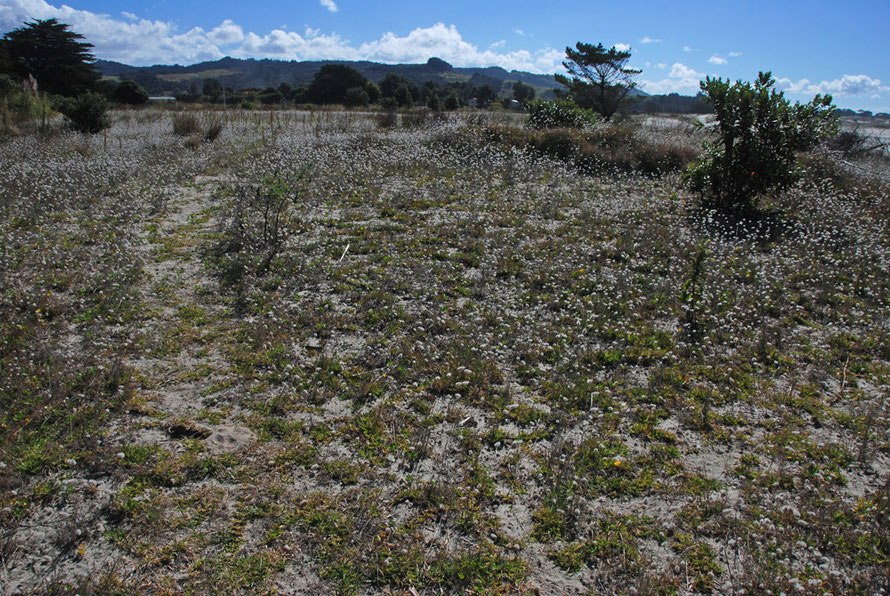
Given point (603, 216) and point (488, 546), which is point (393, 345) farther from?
point (603, 216)

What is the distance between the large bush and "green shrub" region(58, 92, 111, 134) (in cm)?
2021

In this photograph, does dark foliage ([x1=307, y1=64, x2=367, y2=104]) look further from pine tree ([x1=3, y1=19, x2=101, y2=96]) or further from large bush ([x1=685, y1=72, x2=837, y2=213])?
large bush ([x1=685, y1=72, x2=837, y2=213])

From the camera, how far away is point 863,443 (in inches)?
172

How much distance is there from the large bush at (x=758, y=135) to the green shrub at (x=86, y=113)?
2021cm

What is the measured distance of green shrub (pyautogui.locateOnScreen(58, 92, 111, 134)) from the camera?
59.2 ft

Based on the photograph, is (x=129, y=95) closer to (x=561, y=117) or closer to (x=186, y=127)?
(x=186, y=127)

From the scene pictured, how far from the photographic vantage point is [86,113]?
59.6 ft

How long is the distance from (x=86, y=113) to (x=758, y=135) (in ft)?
71.3

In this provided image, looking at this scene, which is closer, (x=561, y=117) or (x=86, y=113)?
(x=86, y=113)

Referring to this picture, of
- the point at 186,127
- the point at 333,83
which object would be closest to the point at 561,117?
the point at 186,127

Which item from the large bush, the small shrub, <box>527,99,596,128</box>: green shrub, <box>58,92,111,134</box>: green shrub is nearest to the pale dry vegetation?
the large bush

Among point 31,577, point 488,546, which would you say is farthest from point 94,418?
point 488,546

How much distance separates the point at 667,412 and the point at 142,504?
4.61 metres

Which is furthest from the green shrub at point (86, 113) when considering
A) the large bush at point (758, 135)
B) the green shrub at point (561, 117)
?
the large bush at point (758, 135)
